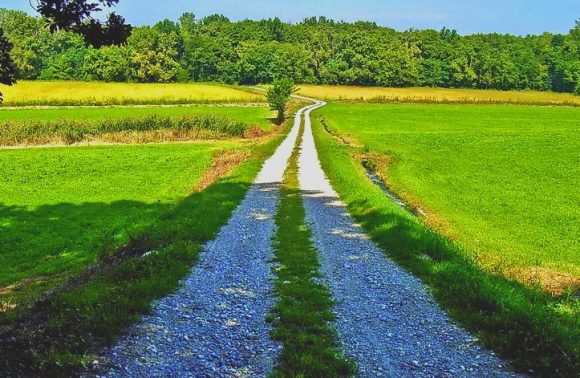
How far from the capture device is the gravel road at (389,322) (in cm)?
808

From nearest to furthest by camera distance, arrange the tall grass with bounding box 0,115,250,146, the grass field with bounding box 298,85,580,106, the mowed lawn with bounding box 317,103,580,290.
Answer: the mowed lawn with bounding box 317,103,580,290, the tall grass with bounding box 0,115,250,146, the grass field with bounding box 298,85,580,106

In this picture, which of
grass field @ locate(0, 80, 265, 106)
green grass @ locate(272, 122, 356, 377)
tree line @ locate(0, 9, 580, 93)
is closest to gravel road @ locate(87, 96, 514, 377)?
green grass @ locate(272, 122, 356, 377)

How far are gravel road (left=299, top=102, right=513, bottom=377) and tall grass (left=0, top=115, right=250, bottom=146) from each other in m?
48.7

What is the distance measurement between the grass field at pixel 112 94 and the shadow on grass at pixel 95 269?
96.9 metres

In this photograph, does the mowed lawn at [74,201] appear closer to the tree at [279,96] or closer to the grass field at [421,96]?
the tree at [279,96]

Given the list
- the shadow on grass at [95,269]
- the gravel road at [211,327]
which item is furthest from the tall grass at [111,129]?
the gravel road at [211,327]

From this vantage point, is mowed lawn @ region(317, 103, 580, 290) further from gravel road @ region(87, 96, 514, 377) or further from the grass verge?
the grass verge

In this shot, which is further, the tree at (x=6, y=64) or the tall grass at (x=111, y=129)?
the tall grass at (x=111, y=129)

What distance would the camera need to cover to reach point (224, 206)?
854 inches

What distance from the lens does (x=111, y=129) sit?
62219mm

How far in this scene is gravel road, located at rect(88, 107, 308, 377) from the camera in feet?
25.7

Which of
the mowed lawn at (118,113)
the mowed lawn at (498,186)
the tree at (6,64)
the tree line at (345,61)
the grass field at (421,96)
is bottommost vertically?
the mowed lawn at (498,186)

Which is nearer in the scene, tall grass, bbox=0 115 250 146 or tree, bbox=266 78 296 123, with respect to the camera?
tall grass, bbox=0 115 250 146

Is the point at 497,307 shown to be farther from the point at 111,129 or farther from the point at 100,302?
the point at 111,129
